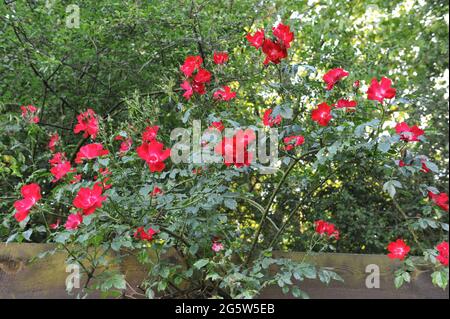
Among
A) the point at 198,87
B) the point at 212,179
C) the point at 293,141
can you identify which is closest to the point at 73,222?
the point at 212,179

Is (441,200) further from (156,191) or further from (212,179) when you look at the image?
(156,191)

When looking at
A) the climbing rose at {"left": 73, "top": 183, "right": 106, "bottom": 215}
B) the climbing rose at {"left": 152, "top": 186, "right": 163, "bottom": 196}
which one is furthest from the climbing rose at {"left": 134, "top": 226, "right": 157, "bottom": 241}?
the climbing rose at {"left": 73, "top": 183, "right": 106, "bottom": 215}

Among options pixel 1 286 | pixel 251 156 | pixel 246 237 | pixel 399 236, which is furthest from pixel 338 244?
pixel 1 286

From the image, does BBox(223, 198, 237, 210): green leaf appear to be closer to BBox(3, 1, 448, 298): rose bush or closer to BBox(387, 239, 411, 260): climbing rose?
BBox(3, 1, 448, 298): rose bush

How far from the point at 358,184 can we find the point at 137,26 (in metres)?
1.54

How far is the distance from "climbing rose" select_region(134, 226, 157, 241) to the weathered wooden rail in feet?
1.22

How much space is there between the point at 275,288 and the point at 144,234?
27.7 inches

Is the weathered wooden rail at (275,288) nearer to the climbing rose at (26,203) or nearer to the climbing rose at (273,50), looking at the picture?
the climbing rose at (26,203)

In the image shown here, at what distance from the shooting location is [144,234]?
1439 millimetres

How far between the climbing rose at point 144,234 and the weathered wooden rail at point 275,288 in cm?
37

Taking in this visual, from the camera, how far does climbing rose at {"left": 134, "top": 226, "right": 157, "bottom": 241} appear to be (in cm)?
141

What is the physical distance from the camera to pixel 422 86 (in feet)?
11.7

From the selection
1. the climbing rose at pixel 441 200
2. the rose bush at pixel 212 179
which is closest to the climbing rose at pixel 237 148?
the rose bush at pixel 212 179

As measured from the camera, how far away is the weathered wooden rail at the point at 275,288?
1.72 m
